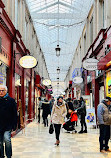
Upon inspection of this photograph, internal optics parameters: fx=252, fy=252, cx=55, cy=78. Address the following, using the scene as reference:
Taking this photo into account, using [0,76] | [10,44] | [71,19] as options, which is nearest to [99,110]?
[0,76]

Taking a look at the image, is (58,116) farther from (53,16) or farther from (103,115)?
(53,16)

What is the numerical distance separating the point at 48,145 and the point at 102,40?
532 cm

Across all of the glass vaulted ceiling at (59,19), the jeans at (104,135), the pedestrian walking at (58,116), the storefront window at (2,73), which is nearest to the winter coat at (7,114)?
the jeans at (104,135)

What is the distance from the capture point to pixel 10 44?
30.5ft

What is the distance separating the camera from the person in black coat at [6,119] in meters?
4.65

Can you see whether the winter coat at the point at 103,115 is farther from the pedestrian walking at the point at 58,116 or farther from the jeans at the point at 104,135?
the pedestrian walking at the point at 58,116

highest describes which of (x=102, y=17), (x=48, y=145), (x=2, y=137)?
(x=102, y=17)

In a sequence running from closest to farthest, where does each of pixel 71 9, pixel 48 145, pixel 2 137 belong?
pixel 2 137
pixel 48 145
pixel 71 9

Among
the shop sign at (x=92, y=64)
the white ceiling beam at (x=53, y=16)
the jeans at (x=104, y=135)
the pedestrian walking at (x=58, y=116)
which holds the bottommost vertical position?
the jeans at (x=104, y=135)

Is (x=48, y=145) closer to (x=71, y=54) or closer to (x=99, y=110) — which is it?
(x=99, y=110)

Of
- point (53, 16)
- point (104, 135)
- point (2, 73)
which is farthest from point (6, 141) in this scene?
point (53, 16)

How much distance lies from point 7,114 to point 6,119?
93 millimetres

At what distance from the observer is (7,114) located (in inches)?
184

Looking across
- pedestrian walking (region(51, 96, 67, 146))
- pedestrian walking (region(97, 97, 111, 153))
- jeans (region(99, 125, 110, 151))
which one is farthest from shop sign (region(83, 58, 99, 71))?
jeans (region(99, 125, 110, 151))
